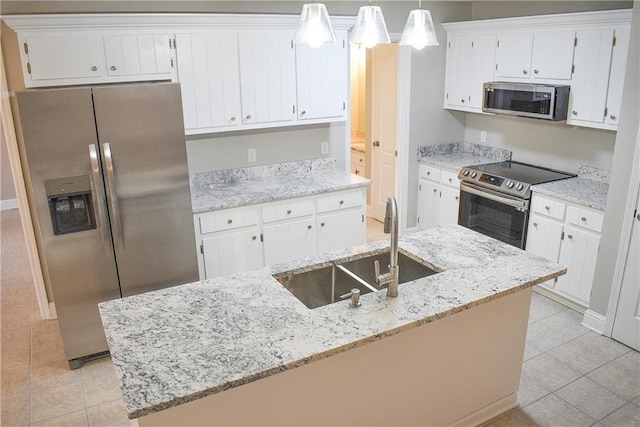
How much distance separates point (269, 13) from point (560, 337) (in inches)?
134

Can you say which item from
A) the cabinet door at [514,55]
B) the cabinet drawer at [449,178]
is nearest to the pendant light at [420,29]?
the cabinet door at [514,55]

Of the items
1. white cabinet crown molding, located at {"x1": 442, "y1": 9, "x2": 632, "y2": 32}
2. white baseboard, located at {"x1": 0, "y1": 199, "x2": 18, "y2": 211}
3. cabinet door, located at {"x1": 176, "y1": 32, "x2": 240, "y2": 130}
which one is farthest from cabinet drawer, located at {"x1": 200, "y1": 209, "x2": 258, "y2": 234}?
white baseboard, located at {"x1": 0, "y1": 199, "x2": 18, "y2": 211}

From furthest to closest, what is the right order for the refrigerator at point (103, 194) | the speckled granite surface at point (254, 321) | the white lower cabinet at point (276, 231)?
the white lower cabinet at point (276, 231), the refrigerator at point (103, 194), the speckled granite surface at point (254, 321)

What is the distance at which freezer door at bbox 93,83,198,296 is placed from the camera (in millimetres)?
3080

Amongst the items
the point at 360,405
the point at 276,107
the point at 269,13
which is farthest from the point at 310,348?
the point at 269,13

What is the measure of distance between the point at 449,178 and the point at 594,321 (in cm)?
191

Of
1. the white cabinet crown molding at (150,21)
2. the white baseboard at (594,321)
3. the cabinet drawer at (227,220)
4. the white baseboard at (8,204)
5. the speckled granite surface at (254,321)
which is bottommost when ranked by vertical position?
the white baseboard at (594,321)

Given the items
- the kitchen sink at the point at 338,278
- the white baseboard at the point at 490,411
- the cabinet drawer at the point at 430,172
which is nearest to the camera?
the kitchen sink at the point at 338,278

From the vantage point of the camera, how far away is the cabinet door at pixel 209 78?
367cm

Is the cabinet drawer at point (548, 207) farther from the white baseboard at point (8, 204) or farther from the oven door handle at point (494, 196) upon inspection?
the white baseboard at point (8, 204)

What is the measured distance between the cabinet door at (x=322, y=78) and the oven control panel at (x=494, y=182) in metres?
1.37

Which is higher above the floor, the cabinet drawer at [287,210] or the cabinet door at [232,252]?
the cabinet drawer at [287,210]

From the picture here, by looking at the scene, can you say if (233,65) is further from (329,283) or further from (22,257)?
(22,257)

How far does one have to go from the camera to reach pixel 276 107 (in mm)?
4102
